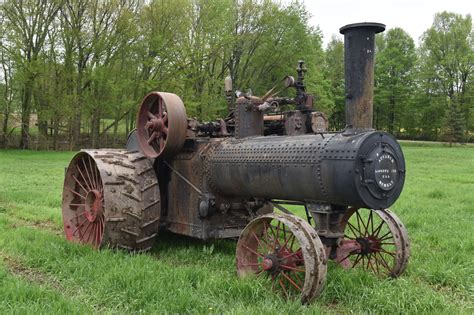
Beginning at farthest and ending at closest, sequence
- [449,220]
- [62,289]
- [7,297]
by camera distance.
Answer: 1. [449,220]
2. [62,289]
3. [7,297]

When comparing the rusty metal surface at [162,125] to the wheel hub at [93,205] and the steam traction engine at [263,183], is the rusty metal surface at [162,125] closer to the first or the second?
the steam traction engine at [263,183]

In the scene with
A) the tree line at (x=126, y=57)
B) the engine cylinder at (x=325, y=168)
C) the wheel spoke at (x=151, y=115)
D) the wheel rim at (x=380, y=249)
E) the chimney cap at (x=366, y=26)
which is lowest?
the wheel rim at (x=380, y=249)

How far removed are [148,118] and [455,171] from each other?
50.3 feet

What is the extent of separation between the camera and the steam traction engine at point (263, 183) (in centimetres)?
459

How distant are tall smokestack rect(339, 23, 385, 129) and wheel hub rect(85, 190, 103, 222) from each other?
3187 millimetres

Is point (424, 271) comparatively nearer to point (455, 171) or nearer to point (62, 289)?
point (62, 289)

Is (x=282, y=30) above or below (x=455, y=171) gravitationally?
above

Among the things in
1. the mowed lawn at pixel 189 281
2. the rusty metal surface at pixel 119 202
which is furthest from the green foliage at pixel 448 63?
the rusty metal surface at pixel 119 202

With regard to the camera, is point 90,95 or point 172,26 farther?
point 172,26

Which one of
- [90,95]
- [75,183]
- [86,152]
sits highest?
[90,95]

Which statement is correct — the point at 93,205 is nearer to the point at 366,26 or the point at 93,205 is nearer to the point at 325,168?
the point at 325,168

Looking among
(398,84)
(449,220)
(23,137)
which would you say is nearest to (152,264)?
(449,220)

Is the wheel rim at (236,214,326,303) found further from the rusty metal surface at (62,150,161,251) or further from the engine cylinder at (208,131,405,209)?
the rusty metal surface at (62,150,161,251)

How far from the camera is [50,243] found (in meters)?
6.29
